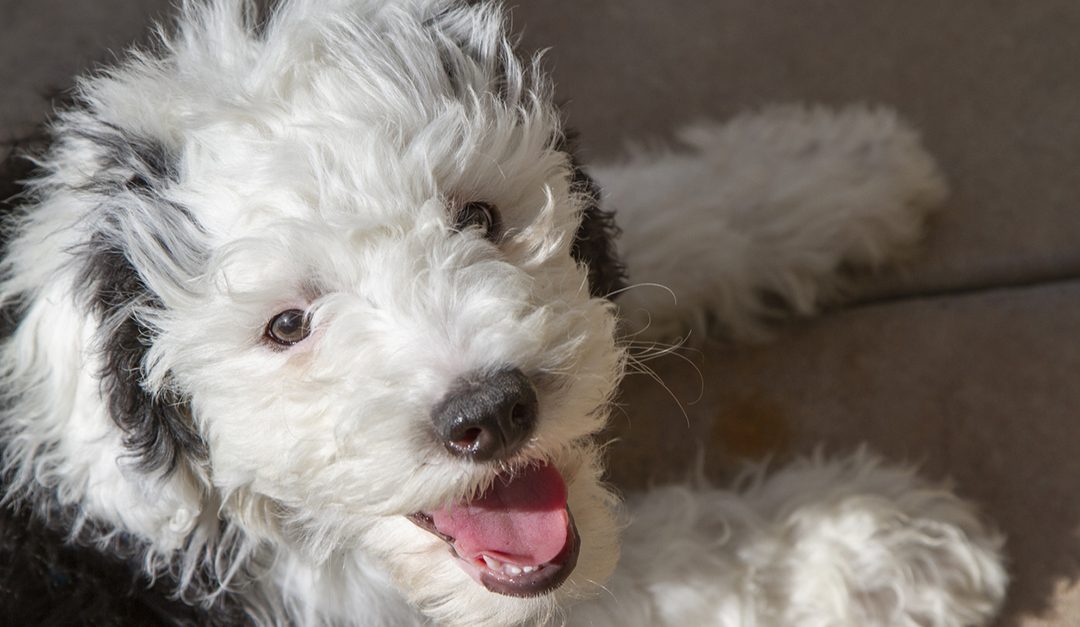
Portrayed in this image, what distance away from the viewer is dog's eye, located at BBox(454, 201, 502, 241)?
4.95 ft

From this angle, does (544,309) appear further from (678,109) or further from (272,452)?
(678,109)

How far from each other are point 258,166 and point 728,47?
74.6 inches

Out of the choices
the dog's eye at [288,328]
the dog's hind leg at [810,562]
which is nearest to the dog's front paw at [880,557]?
the dog's hind leg at [810,562]

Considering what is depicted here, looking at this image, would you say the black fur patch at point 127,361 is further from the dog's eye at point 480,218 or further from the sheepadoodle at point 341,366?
the dog's eye at point 480,218

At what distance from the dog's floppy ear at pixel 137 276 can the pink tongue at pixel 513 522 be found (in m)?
0.41

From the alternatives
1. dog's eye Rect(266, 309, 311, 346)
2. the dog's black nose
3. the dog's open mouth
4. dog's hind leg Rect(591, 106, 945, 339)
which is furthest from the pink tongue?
dog's hind leg Rect(591, 106, 945, 339)

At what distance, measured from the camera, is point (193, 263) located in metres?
1.49

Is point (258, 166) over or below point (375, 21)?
below

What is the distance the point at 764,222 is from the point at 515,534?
3.62 feet

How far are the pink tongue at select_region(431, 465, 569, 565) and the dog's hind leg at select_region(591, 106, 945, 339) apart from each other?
74 centimetres

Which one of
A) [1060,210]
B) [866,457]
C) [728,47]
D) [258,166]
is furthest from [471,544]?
[728,47]

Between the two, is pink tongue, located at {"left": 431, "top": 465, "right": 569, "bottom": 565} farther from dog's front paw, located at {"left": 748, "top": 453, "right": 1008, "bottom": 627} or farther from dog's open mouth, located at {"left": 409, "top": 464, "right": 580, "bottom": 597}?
dog's front paw, located at {"left": 748, "top": 453, "right": 1008, "bottom": 627}

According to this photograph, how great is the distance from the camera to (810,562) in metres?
1.84

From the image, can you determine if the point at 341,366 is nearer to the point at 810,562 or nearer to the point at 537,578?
the point at 537,578
